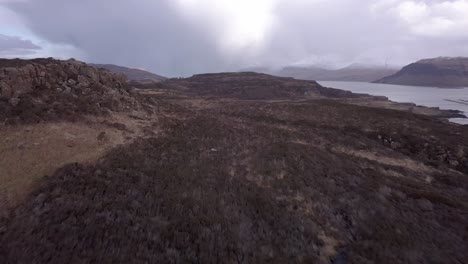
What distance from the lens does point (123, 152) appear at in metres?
23.9

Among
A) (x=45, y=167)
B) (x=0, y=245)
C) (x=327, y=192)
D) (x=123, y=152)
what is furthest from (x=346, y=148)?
(x=0, y=245)

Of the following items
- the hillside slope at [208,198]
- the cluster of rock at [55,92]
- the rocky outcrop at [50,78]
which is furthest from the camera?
the rocky outcrop at [50,78]

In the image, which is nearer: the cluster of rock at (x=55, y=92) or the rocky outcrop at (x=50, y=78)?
the cluster of rock at (x=55, y=92)

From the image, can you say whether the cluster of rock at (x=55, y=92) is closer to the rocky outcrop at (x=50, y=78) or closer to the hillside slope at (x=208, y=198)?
the rocky outcrop at (x=50, y=78)

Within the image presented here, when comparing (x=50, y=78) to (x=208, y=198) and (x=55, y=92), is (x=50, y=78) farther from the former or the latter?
(x=208, y=198)

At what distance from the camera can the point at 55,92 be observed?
30.4 meters

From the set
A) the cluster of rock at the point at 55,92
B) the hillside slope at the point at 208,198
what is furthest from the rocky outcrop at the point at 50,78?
the hillside slope at the point at 208,198

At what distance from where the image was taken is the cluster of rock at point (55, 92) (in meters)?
25.9

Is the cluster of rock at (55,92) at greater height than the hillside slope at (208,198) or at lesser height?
greater

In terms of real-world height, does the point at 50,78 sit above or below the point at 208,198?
above

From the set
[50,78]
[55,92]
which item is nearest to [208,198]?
[55,92]

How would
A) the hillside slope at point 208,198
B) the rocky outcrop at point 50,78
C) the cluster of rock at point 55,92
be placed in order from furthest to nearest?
the rocky outcrop at point 50,78 < the cluster of rock at point 55,92 < the hillside slope at point 208,198

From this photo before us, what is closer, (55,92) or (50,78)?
(55,92)

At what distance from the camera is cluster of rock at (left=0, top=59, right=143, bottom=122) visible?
84.9ft
